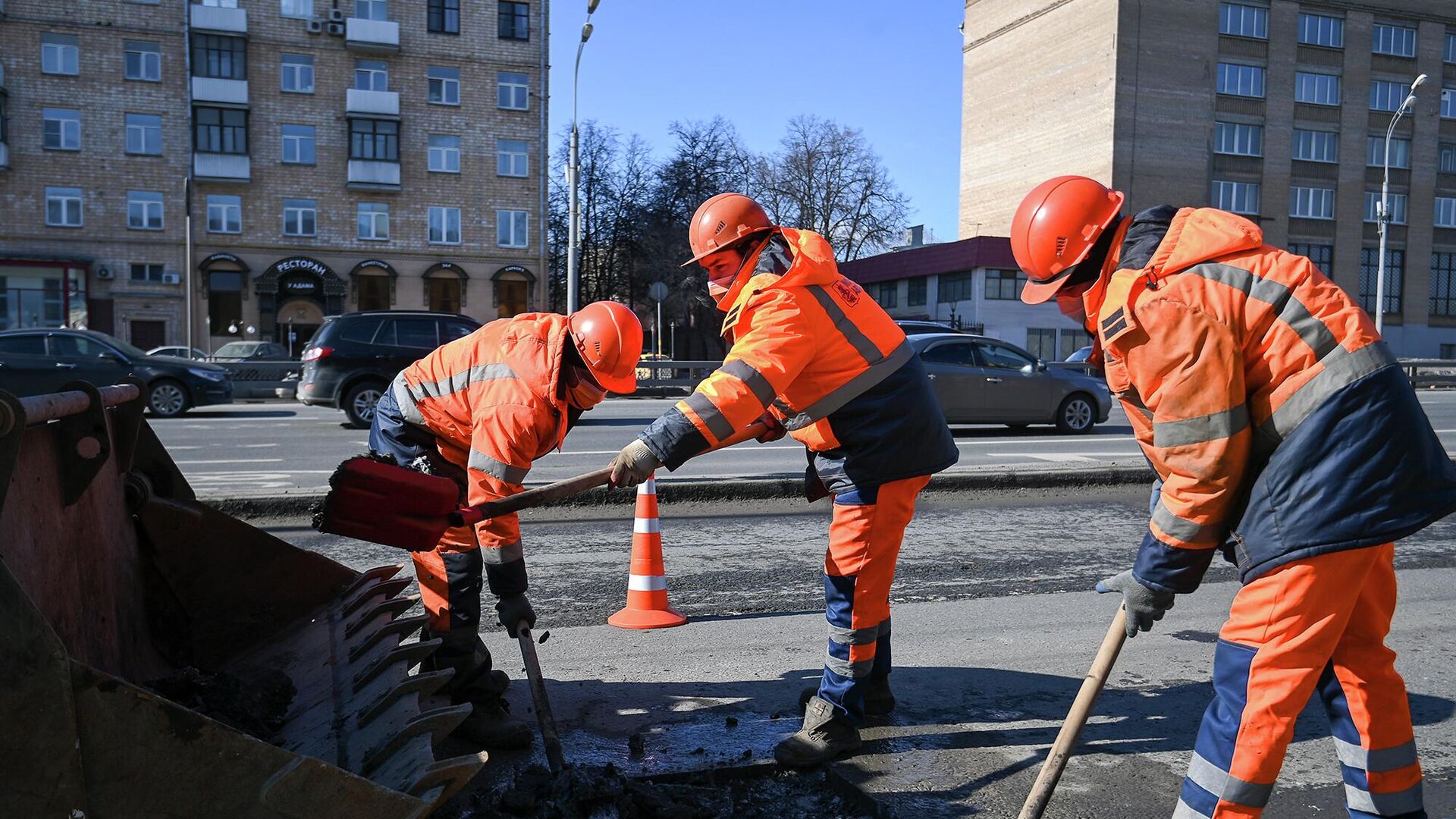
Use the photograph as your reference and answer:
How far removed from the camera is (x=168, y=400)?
16938 mm

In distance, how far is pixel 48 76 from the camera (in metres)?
35.3

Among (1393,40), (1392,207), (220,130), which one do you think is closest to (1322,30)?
(1393,40)

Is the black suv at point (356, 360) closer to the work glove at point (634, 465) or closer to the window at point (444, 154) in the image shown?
the work glove at point (634, 465)

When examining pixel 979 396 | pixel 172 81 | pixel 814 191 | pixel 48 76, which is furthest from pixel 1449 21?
pixel 48 76

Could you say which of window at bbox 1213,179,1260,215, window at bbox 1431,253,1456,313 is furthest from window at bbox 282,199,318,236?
window at bbox 1431,253,1456,313

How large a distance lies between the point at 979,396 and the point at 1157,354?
1295 cm

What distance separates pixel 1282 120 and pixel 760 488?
5043 cm

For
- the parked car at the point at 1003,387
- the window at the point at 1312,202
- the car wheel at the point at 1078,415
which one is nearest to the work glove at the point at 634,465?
the parked car at the point at 1003,387

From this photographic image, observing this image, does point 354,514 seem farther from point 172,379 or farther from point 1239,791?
point 172,379

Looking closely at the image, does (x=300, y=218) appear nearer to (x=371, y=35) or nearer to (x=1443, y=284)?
(x=371, y=35)

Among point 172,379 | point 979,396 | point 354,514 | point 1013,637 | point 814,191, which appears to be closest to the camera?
point 354,514

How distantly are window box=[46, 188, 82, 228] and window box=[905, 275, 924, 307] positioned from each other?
33706mm

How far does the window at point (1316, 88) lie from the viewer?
50031mm

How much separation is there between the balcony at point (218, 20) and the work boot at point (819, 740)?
39771 millimetres
